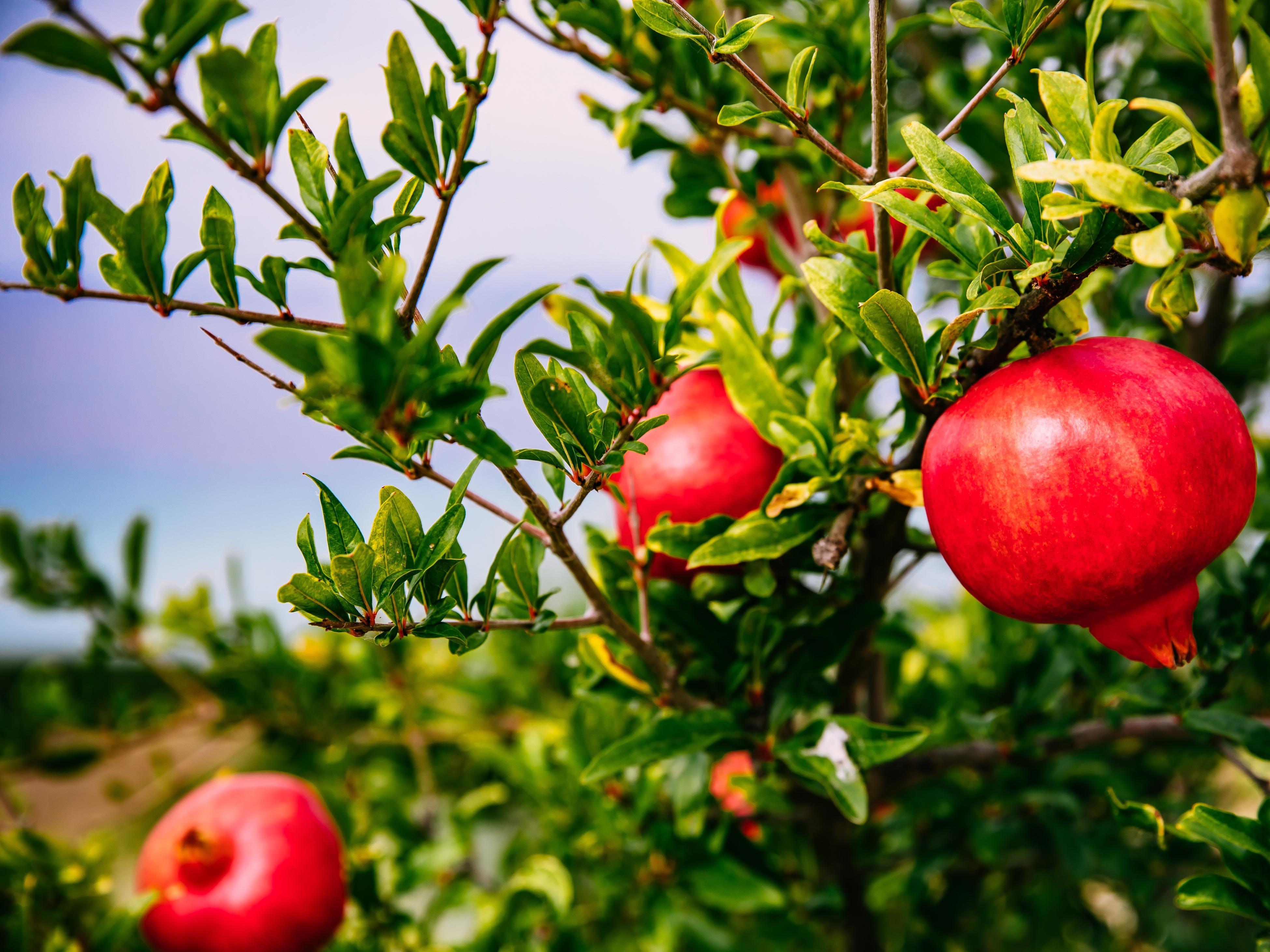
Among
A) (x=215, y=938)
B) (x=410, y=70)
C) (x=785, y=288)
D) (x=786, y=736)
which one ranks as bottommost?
(x=215, y=938)

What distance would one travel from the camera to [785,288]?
0.77m

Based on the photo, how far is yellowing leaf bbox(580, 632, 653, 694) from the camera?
729mm

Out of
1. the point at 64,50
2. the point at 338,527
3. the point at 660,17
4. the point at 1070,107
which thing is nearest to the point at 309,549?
the point at 338,527

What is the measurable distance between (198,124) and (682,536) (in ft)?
1.35

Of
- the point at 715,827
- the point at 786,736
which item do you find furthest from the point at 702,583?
the point at 715,827

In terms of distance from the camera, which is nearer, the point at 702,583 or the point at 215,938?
the point at 702,583

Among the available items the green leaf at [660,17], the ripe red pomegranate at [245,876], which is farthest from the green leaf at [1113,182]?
the ripe red pomegranate at [245,876]

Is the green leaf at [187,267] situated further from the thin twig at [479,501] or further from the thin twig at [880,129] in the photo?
the thin twig at [880,129]

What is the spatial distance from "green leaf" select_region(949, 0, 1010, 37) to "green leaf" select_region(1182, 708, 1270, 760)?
542mm

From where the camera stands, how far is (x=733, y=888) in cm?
86

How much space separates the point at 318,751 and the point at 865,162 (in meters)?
1.19

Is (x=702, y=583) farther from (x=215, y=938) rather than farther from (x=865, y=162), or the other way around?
(x=215, y=938)

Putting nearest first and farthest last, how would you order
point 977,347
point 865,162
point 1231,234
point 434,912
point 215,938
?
point 1231,234 → point 977,347 → point 865,162 → point 215,938 → point 434,912

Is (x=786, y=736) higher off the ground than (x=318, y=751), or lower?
higher
